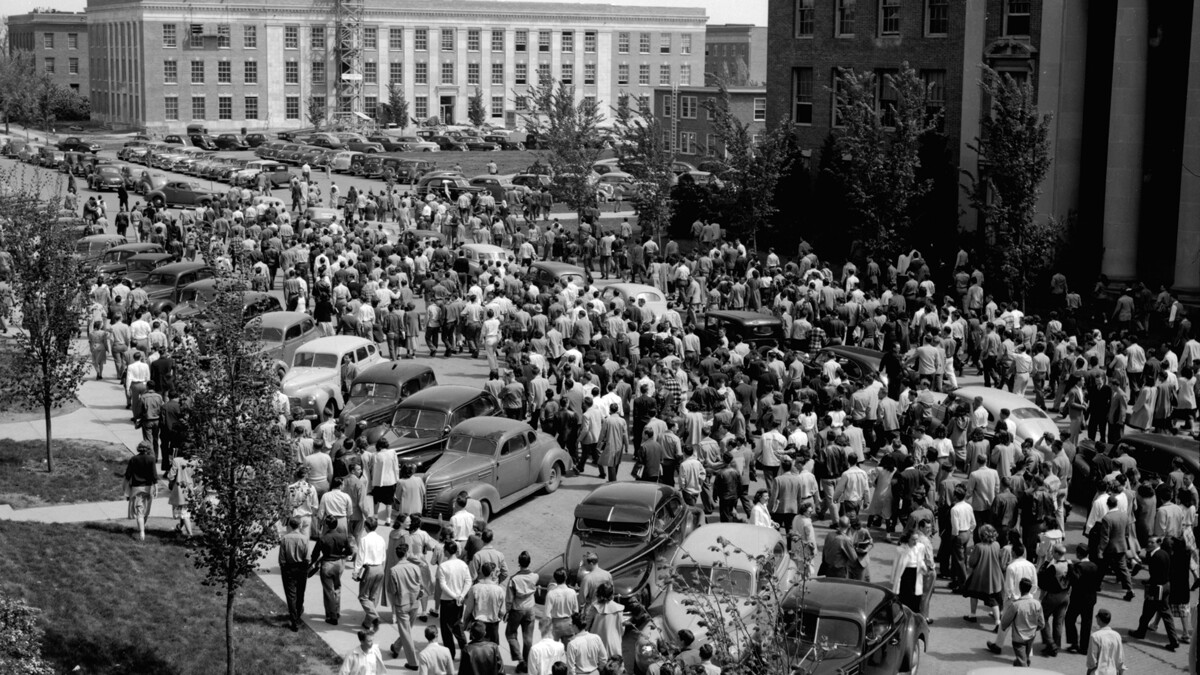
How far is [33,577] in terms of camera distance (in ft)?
65.9

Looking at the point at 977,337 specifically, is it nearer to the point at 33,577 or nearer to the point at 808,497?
the point at 808,497

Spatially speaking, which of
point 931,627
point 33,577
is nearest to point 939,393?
point 931,627

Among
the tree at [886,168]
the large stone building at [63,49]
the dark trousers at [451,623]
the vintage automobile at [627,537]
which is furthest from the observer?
the large stone building at [63,49]

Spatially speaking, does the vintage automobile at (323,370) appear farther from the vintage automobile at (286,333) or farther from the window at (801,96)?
the window at (801,96)

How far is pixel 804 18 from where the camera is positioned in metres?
A: 54.4

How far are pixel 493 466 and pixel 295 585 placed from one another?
532 centimetres

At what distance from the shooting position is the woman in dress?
18.5 metres

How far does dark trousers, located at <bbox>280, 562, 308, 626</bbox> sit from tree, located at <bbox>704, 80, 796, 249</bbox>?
3031 cm

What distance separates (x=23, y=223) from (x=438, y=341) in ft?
39.0

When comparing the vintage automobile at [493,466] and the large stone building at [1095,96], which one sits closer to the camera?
the vintage automobile at [493,466]

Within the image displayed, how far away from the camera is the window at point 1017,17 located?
45500 millimetres

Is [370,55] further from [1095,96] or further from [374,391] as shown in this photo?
[374,391]

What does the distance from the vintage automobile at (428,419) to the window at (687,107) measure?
5792 centimetres

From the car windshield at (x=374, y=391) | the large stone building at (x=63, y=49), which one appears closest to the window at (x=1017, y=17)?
the car windshield at (x=374, y=391)
